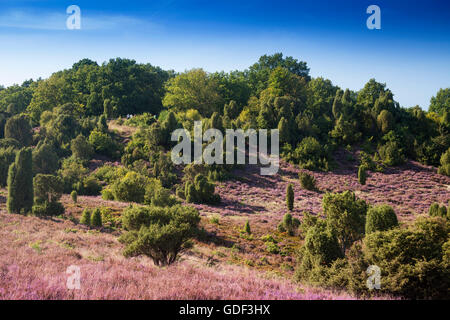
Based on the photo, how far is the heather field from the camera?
16.8 ft

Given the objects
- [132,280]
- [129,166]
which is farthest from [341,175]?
[132,280]

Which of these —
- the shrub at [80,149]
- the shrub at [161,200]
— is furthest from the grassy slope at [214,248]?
the shrub at [80,149]

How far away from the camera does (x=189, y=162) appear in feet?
117

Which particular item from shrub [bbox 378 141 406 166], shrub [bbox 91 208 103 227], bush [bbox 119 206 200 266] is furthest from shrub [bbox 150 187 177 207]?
shrub [bbox 378 141 406 166]

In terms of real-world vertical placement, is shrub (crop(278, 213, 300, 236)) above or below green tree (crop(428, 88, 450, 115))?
below

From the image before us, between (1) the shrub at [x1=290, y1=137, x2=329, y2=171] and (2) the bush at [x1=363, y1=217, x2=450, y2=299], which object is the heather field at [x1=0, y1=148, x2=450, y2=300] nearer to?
(1) the shrub at [x1=290, y1=137, x2=329, y2=171]

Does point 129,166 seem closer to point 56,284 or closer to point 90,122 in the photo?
point 90,122

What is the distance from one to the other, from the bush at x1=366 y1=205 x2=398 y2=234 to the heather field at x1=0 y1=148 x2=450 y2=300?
174 inches

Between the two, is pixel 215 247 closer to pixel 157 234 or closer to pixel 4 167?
pixel 157 234

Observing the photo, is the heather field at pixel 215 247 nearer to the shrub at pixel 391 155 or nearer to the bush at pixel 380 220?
the shrub at pixel 391 155

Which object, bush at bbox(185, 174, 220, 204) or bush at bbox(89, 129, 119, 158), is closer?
bush at bbox(185, 174, 220, 204)

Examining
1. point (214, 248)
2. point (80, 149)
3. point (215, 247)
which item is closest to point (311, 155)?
point (215, 247)

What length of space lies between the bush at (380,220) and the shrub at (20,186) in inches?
846

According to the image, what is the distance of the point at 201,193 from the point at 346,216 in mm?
15428
